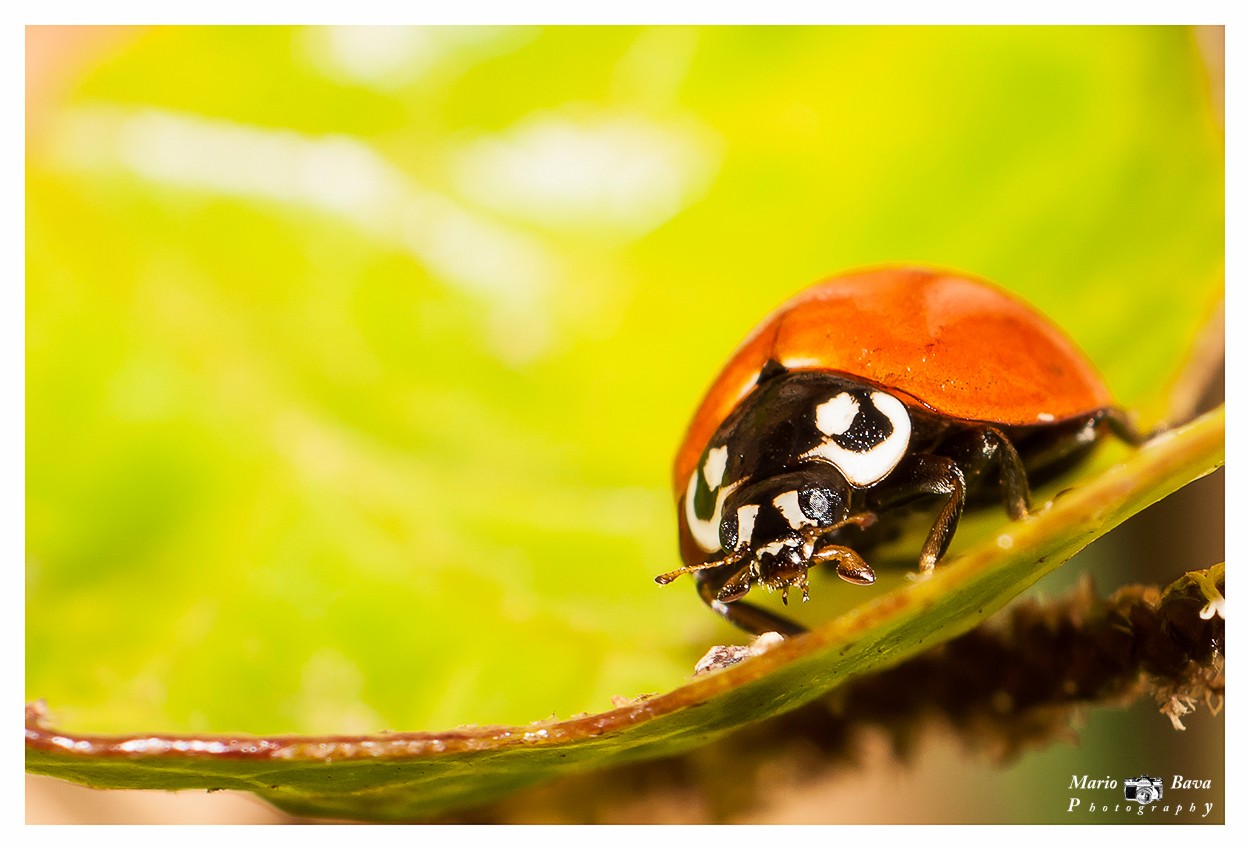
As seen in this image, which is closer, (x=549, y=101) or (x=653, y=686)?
(x=653, y=686)

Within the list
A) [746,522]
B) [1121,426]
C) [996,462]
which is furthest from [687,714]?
[1121,426]

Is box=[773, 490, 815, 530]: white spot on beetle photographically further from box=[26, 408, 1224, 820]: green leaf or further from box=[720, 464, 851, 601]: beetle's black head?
box=[26, 408, 1224, 820]: green leaf

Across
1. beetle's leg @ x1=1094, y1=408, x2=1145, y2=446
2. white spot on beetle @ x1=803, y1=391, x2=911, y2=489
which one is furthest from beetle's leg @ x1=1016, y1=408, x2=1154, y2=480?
white spot on beetle @ x1=803, y1=391, x2=911, y2=489

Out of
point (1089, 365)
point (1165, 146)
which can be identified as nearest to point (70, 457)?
point (1089, 365)

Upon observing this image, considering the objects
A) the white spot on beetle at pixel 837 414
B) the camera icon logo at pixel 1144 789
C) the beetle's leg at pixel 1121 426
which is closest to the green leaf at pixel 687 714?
the white spot on beetle at pixel 837 414

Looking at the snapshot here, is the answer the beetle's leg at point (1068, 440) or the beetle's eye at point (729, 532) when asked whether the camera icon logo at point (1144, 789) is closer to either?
the beetle's leg at point (1068, 440)

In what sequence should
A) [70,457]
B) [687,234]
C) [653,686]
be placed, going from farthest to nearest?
[687,234], [70,457], [653,686]

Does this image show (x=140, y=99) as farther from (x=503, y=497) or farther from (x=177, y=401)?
(x=503, y=497)

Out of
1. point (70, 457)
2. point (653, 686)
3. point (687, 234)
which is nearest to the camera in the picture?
point (653, 686)
